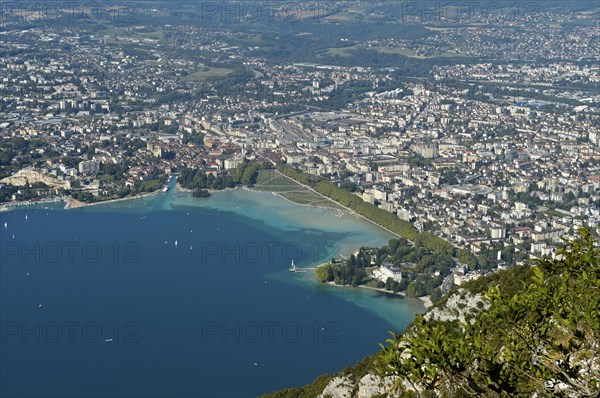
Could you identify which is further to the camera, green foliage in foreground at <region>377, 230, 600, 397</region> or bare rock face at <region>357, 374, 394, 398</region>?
bare rock face at <region>357, 374, 394, 398</region>

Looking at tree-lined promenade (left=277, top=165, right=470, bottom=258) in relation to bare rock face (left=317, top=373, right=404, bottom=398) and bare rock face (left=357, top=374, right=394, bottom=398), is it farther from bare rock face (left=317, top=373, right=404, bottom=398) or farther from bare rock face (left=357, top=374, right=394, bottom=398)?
bare rock face (left=357, top=374, right=394, bottom=398)

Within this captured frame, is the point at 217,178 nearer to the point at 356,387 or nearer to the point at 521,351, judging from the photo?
the point at 356,387

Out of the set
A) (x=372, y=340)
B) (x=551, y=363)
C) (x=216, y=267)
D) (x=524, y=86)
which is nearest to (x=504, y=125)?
(x=524, y=86)

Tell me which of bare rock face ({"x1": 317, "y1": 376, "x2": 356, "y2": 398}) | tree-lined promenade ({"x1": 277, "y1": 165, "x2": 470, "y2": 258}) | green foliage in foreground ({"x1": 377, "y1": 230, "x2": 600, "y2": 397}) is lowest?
tree-lined promenade ({"x1": 277, "y1": 165, "x2": 470, "y2": 258})

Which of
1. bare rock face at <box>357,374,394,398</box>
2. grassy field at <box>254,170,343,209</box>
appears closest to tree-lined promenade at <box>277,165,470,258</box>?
grassy field at <box>254,170,343,209</box>

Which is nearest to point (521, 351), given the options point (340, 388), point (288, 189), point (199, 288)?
point (340, 388)

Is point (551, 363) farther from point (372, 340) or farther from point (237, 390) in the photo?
point (372, 340)
